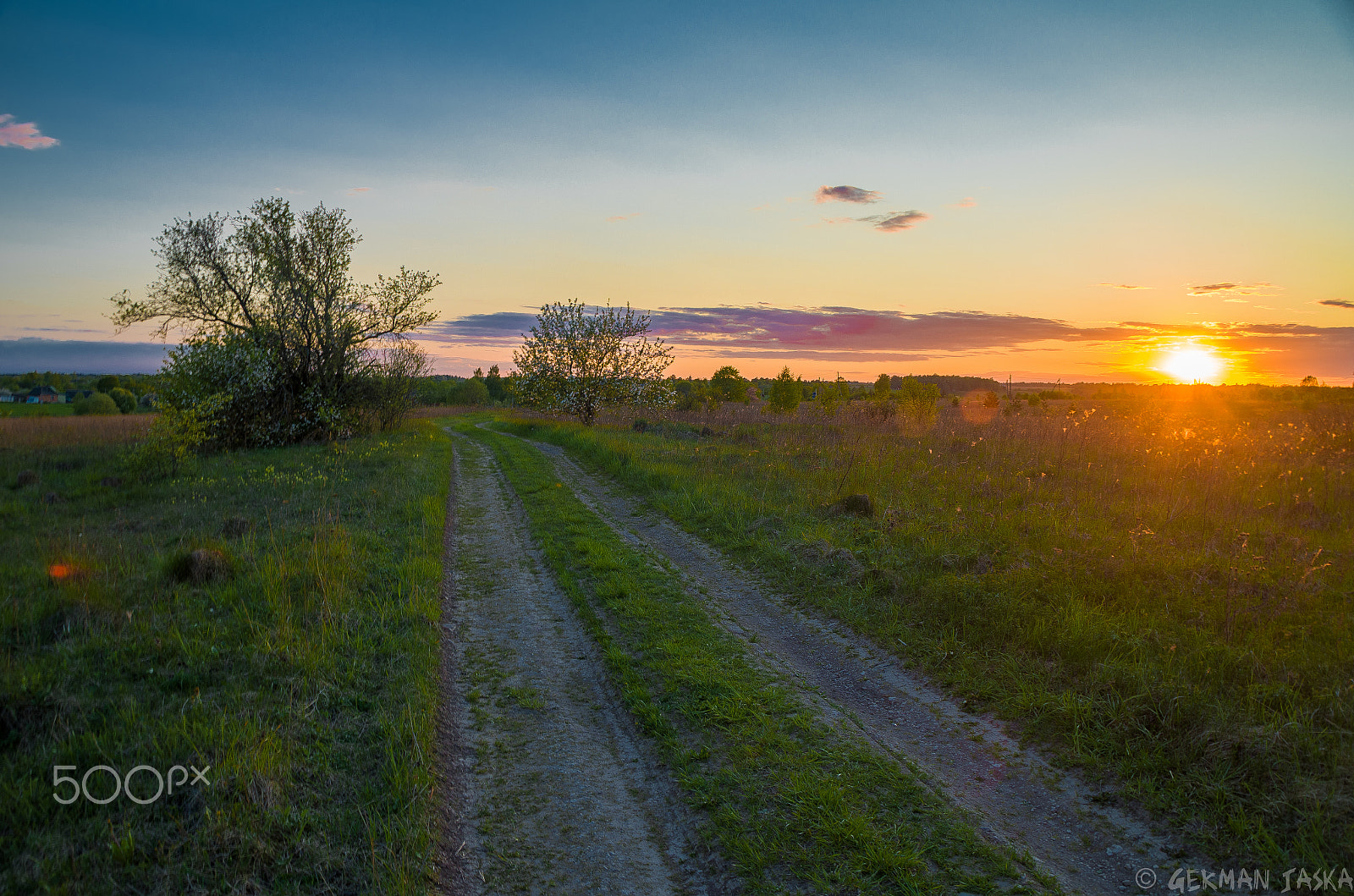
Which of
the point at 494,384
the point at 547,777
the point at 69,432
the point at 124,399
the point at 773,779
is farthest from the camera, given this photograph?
the point at 494,384

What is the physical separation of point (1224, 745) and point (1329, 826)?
0.73 meters

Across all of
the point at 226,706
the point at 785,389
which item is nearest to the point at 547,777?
the point at 226,706

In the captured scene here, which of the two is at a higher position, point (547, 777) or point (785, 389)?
point (785, 389)

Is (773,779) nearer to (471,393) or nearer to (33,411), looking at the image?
(33,411)

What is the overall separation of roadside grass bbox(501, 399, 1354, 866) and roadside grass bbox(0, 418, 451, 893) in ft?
16.5

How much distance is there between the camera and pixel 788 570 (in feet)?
30.6

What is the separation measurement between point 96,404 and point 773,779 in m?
67.6

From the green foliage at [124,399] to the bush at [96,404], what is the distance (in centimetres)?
186

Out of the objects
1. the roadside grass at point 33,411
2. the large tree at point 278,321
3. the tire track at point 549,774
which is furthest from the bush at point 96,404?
the tire track at point 549,774

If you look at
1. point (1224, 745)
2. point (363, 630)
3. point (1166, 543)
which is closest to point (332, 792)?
point (363, 630)

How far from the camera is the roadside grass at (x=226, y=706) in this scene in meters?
3.52

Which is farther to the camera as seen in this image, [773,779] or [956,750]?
[956,750]

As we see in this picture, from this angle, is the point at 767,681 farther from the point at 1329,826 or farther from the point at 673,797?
the point at 1329,826

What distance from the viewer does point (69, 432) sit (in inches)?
1051
